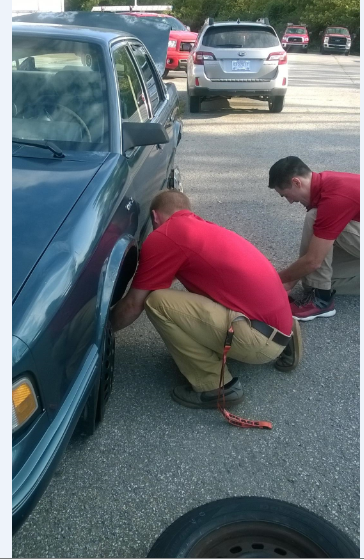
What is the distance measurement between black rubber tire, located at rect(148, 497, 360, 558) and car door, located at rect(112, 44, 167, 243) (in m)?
1.67

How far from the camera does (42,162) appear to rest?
2906 millimetres

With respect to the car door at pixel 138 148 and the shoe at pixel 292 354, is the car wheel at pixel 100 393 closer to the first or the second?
the car door at pixel 138 148

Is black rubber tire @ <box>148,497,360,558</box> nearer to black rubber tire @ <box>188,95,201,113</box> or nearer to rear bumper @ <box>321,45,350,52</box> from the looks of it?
black rubber tire @ <box>188,95,201,113</box>

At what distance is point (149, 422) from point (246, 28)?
939 cm

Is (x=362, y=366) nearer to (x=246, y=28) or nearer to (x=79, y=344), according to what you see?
(x=79, y=344)

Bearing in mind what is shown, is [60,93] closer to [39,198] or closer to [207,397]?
[39,198]

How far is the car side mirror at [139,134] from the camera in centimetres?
327

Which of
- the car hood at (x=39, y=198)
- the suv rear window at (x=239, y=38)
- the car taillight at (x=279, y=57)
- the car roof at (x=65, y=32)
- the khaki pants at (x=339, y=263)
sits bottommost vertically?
the khaki pants at (x=339, y=263)

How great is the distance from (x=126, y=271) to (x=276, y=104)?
29.6 ft

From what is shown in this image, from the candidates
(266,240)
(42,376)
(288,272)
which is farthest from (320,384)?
(266,240)

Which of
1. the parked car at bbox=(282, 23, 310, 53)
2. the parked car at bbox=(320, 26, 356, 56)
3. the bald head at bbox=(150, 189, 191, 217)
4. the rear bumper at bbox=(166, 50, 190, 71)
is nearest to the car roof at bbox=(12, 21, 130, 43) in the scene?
the bald head at bbox=(150, 189, 191, 217)

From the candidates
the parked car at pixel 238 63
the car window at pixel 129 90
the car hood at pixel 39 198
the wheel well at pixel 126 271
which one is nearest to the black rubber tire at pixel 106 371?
the wheel well at pixel 126 271

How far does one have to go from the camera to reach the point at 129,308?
3.01 meters

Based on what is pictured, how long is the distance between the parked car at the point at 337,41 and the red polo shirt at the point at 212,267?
1228 inches
